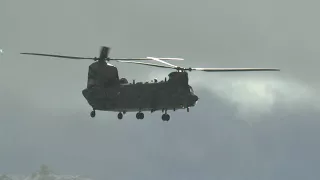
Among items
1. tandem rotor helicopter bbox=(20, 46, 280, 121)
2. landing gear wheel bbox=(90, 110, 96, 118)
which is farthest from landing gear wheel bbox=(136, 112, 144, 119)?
landing gear wheel bbox=(90, 110, 96, 118)

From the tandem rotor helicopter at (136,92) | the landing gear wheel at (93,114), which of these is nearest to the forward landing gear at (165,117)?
the tandem rotor helicopter at (136,92)

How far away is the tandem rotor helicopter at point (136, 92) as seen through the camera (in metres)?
135

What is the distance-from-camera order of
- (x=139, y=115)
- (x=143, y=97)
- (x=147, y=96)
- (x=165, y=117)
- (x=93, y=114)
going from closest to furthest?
(x=165, y=117) < (x=147, y=96) < (x=143, y=97) < (x=139, y=115) < (x=93, y=114)

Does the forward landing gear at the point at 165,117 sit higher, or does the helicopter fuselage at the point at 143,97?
the helicopter fuselage at the point at 143,97

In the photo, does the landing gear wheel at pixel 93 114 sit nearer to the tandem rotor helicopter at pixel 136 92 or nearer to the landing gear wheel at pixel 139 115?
the tandem rotor helicopter at pixel 136 92

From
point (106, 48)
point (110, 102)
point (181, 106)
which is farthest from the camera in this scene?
point (106, 48)

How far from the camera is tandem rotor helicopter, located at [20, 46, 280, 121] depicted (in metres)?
135

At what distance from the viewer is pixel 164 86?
136625 millimetres

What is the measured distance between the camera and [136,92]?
140 metres

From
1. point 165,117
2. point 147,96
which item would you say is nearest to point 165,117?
point 165,117

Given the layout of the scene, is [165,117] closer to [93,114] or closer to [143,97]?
[143,97]

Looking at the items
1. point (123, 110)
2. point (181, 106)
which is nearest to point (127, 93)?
point (123, 110)

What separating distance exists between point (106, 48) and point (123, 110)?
60.2ft

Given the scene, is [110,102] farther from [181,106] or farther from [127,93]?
[181,106]
